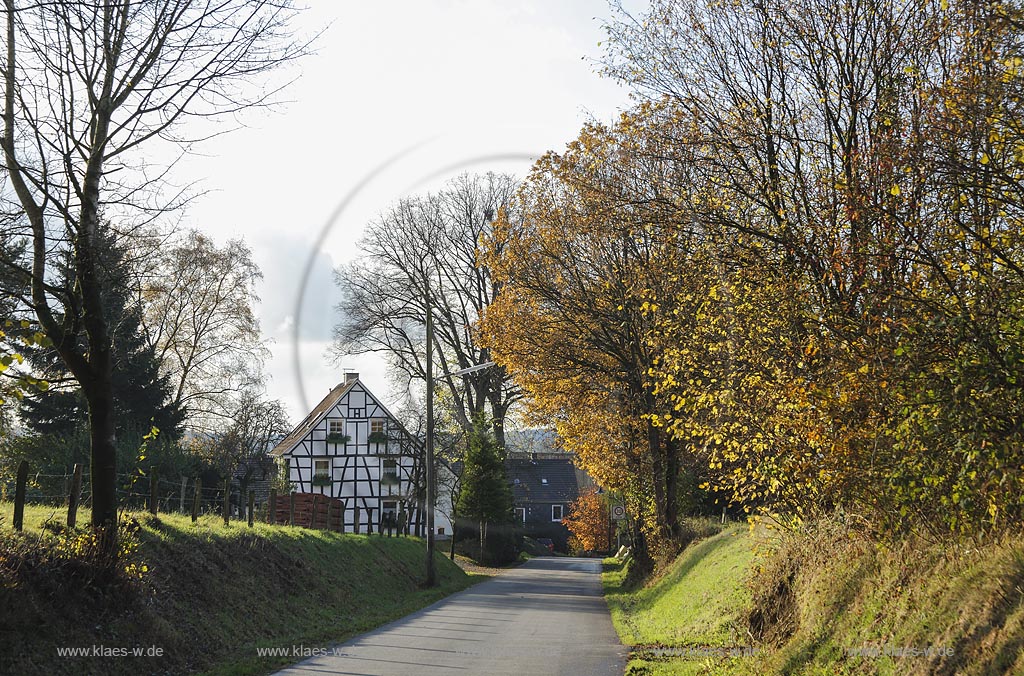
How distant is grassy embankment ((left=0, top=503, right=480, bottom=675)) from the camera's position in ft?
31.9

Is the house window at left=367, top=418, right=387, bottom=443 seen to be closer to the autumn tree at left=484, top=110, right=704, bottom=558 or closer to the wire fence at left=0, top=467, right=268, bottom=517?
the wire fence at left=0, top=467, right=268, bottom=517

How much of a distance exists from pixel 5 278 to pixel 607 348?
14983 millimetres

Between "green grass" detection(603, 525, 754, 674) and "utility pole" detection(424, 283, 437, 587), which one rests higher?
"utility pole" detection(424, 283, 437, 587)

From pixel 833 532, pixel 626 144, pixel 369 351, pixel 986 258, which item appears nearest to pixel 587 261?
pixel 626 144

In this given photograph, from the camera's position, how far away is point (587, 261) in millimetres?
22359

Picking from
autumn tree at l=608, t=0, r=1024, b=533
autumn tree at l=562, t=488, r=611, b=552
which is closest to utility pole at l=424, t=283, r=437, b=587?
autumn tree at l=608, t=0, r=1024, b=533

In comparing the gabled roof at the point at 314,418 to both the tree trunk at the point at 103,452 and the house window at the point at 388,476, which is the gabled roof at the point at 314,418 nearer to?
the house window at the point at 388,476

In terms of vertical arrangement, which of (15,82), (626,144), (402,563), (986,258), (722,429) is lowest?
(402,563)

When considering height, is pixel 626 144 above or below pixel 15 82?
above

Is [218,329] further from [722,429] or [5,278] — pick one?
[722,429]

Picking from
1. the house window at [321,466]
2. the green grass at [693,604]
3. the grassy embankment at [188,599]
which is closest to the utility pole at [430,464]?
the grassy embankment at [188,599]

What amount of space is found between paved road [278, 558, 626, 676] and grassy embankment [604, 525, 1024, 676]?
956 millimetres

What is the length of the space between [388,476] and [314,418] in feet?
33.4

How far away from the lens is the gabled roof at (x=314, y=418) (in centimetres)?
5389
